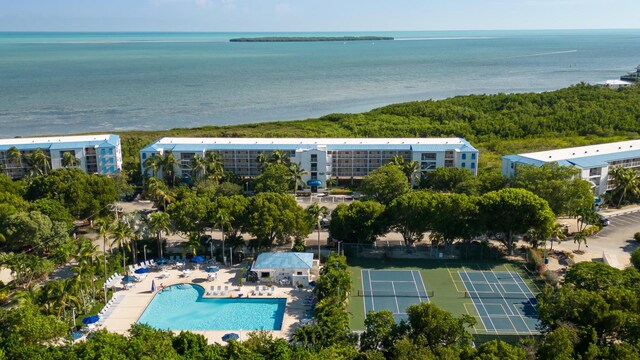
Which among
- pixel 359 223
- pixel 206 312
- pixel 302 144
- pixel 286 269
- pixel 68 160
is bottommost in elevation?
pixel 206 312

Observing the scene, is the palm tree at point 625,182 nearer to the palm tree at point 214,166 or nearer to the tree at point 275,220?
the tree at point 275,220

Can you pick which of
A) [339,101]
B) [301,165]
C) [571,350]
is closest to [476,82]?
[339,101]

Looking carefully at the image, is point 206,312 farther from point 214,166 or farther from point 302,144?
point 302,144

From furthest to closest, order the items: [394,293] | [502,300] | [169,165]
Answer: [169,165], [394,293], [502,300]

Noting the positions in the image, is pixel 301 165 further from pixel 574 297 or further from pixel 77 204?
pixel 574 297

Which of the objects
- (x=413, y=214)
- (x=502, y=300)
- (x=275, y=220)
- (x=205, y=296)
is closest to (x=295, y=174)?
(x=275, y=220)

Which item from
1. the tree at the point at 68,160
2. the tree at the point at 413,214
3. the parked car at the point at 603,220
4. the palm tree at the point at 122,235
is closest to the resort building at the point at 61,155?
the tree at the point at 68,160

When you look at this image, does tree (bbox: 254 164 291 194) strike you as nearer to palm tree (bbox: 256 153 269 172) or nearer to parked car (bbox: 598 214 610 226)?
palm tree (bbox: 256 153 269 172)
